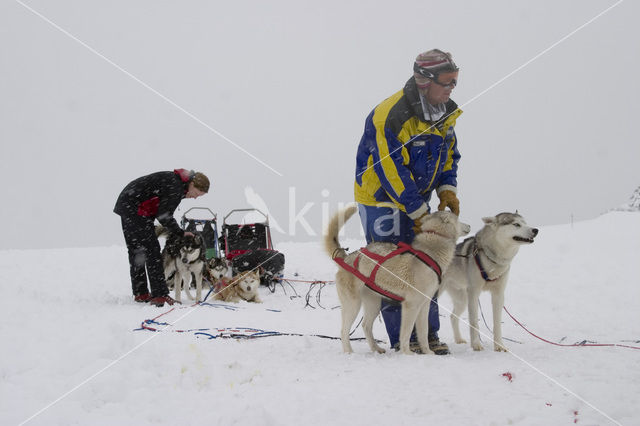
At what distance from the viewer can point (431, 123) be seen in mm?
2447

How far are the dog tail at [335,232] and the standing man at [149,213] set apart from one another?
2329 mm

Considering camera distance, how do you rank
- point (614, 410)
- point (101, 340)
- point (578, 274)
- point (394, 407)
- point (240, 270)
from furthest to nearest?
1. point (240, 270)
2. point (578, 274)
3. point (101, 340)
4. point (394, 407)
5. point (614, 410)

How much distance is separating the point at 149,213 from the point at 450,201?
129 inches

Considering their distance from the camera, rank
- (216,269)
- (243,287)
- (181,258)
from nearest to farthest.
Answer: (181,258), (243,287), (216,269)

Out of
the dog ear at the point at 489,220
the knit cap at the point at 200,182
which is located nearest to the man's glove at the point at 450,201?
the dog ear at the point at 489,220

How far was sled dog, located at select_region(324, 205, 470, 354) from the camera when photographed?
2.31m

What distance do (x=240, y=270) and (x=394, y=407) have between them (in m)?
5.22

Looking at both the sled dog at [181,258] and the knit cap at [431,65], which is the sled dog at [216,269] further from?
the knit cap at [431,65]

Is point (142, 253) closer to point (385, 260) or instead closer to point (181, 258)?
point (181, 258)

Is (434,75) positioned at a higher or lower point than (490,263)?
higher

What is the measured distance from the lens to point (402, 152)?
238cm

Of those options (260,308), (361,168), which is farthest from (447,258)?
(260,308)

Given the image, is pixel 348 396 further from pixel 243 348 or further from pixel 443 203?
pixel 443 203

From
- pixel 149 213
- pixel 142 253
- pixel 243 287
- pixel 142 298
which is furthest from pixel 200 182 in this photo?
pixel 243 287
